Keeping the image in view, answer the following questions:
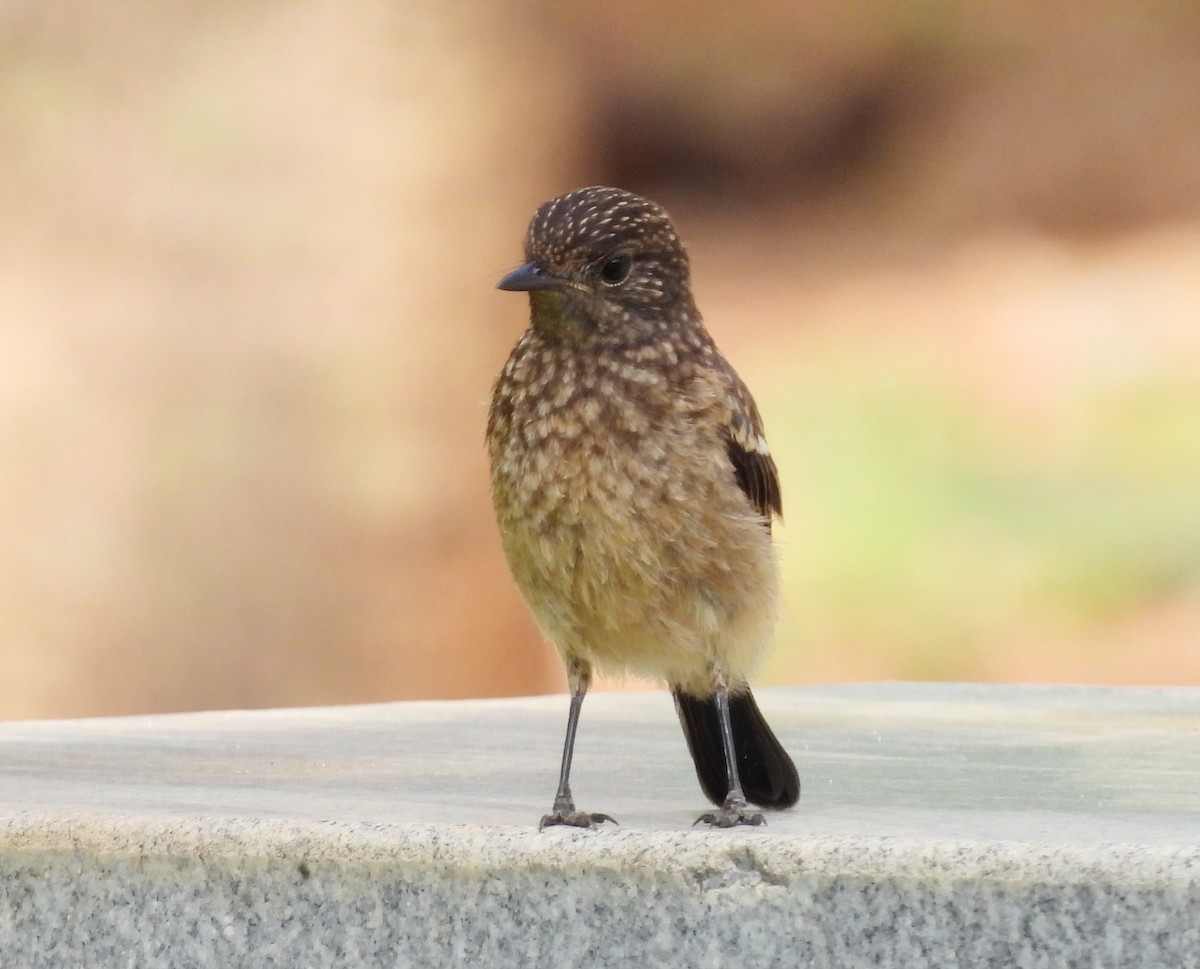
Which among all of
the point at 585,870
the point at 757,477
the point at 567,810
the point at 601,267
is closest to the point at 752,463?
the point at 757,477

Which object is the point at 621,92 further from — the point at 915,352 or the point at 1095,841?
the point at 1095,841

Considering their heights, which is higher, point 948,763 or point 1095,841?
point 948,763

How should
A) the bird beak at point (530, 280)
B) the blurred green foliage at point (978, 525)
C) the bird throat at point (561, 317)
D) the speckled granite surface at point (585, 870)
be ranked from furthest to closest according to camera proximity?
1. the blurred green foliage at point (978, 525)
2. the bird throat at point (561, 317)
3. the bird beak at point (530, 280)
4. the speckled granite surface at point (585, 870)

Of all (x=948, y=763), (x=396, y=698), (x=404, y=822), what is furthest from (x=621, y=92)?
(x=404, y=822)

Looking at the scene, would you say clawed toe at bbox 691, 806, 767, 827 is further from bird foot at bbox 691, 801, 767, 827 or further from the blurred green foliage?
the blurred green foliage

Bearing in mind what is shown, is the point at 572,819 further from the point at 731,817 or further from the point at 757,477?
the point at 757,477

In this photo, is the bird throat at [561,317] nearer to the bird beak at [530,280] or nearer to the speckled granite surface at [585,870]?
the bird beak at [530,280]

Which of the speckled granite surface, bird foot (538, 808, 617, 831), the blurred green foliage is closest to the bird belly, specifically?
the speckled granite surface

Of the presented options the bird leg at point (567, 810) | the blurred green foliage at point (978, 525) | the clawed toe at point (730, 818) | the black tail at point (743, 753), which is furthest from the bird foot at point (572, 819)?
the blurred green foliage at point (978, 525)
